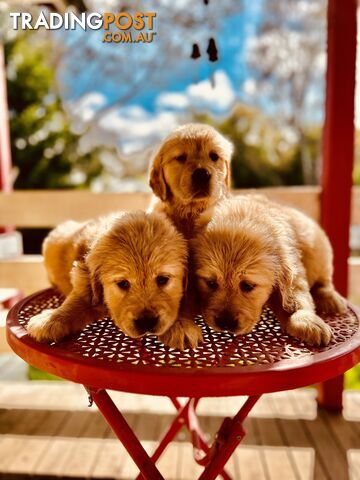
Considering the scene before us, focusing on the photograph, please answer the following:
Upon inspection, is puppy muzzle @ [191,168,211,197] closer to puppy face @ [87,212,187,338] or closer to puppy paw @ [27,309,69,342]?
puppy face @ [87,212,187,338]

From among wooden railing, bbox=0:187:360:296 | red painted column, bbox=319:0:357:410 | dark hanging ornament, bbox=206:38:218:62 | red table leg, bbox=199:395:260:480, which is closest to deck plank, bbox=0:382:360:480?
red painted column, bbox=319:0:357:410

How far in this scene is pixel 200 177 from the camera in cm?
177

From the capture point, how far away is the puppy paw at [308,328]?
1344 millimetres

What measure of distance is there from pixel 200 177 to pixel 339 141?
1.76 metres

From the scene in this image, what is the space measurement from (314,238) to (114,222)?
0.88 meters

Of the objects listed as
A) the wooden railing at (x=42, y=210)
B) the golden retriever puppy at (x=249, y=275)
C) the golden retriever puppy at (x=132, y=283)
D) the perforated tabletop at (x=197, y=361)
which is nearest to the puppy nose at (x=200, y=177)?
the golden retriever puppy at (x=249, y=275)

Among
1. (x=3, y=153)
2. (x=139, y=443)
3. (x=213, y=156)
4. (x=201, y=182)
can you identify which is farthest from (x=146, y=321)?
(x=3, y=153)

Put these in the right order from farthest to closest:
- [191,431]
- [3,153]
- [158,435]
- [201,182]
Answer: [3,153] < [158,435] < [191,431] < [201,182]

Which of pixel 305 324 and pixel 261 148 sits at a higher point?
pixel 261 148

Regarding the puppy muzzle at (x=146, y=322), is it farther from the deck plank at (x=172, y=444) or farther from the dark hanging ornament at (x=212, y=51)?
the deck plank at (x=172, y=444)

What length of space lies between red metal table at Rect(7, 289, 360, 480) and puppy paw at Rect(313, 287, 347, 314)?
0.48 feet

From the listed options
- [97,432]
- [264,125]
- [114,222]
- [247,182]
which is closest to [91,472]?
[97,432]

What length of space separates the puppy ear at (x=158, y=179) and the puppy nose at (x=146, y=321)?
72 cm

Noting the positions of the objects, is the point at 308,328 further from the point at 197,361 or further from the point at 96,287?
the point at 96,287
